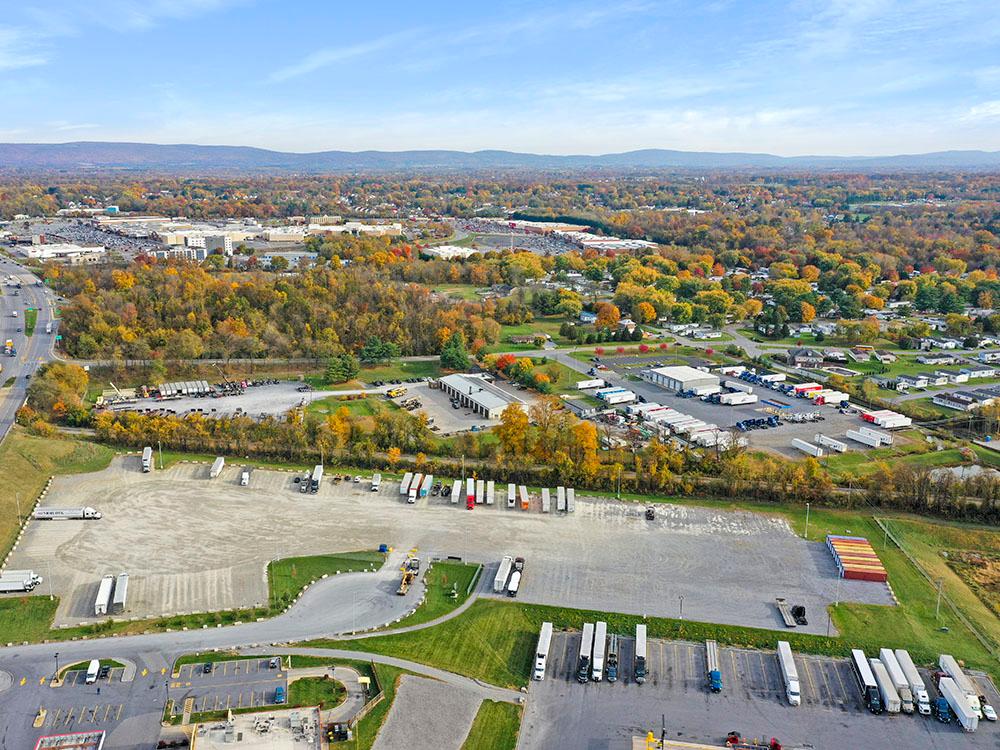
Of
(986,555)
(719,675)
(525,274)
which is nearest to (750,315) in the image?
(525,274)

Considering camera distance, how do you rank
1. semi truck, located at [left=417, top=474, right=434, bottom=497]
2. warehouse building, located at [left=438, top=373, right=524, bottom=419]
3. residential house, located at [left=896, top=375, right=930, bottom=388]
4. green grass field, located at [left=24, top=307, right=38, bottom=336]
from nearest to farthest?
semi truck, located at [left=417, top=474, right=434, bottom=497], warehouse building, located at [left=438, top=373, right=524, bottom=419], residential house, located at [left=896, top=375, right=930, bottom=388], green grass field, located at [left=24, top=307, right=38, bottom=336]

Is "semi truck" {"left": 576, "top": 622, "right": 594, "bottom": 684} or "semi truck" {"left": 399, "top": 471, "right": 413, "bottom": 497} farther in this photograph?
"semi truck" {"left": 399, "top": 471, "right": 413, "bottom": 497}

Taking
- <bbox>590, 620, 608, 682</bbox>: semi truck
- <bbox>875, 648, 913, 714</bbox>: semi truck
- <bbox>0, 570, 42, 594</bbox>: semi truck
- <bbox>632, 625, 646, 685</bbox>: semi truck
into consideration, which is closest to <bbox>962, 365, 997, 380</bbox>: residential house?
<bbox>875, 648, 913, 714</bbox>: semi truck

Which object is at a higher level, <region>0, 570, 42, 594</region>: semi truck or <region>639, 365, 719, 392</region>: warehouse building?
<region>0, 570, 42, 594</region>: semi truck

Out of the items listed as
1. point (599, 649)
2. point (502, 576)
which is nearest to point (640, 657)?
point (599, 649)

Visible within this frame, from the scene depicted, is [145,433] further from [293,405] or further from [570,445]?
[570,445]

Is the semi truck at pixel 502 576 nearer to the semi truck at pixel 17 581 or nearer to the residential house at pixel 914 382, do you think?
the semi truck at pixel 17 581

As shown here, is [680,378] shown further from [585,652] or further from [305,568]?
[305,568]

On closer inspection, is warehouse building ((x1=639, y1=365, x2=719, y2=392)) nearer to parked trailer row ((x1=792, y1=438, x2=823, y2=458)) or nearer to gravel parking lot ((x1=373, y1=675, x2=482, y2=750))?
parked trailer row ((x1=792, y1=438, x2=823, y2=458))
